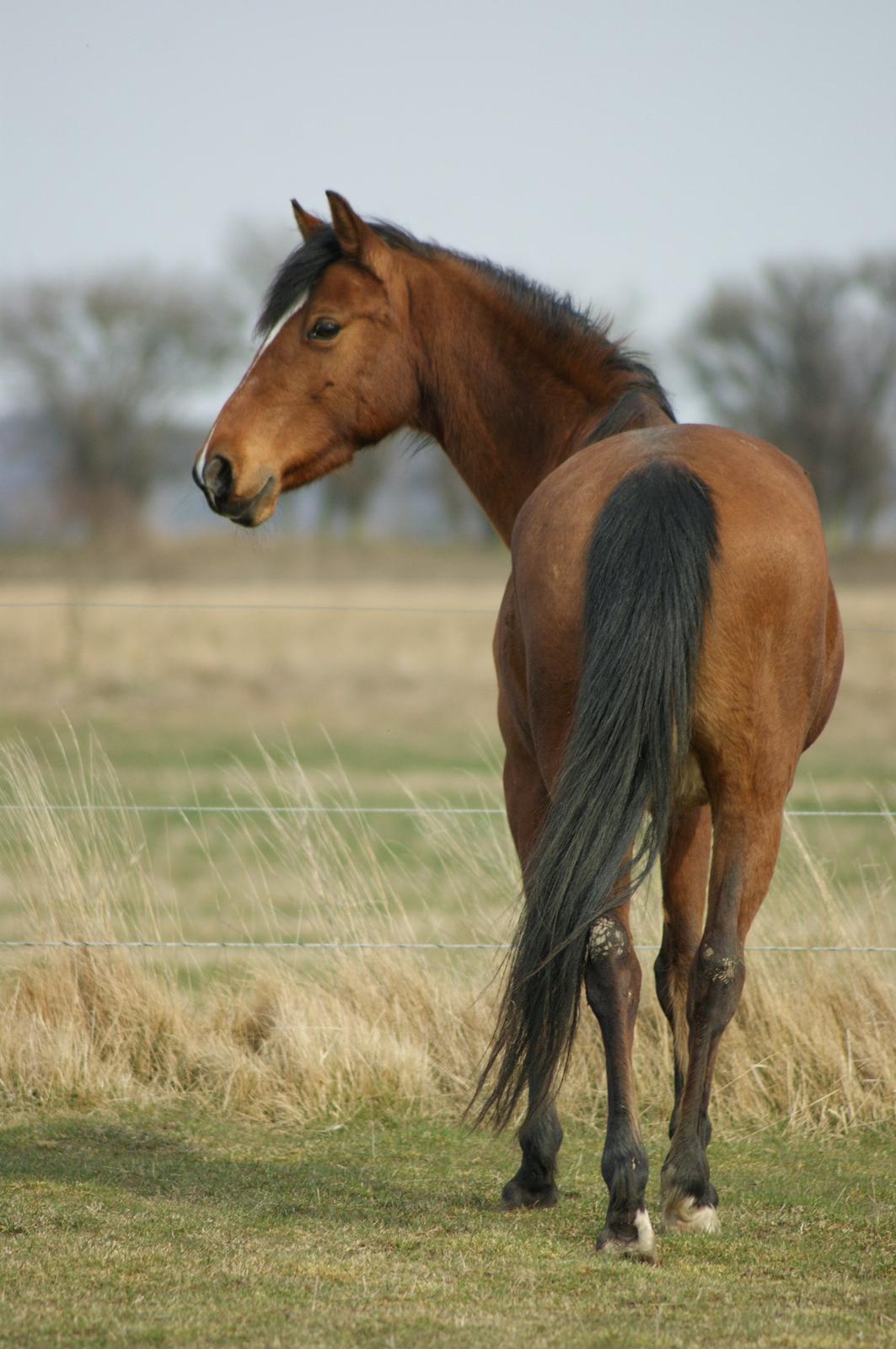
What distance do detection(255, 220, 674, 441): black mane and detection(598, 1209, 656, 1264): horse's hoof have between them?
2.06 m

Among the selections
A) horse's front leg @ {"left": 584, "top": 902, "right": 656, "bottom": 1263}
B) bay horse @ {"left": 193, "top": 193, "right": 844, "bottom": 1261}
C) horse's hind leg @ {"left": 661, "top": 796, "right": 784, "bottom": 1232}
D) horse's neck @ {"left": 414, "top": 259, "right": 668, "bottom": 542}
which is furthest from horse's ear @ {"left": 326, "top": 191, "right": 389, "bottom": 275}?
horse's front leg @ {"left": 584, "top": 902, "right": 656, "bottom": 1263}

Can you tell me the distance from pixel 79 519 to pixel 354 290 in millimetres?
28342

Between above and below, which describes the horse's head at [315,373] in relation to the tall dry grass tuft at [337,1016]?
above

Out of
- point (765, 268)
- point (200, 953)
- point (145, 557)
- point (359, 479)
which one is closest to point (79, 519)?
point (145, 557)

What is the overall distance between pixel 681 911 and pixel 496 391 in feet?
5.18

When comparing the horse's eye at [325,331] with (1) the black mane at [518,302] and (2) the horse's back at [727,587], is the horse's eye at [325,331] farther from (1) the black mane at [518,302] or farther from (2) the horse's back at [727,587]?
(2) the horse's back at [727,587]

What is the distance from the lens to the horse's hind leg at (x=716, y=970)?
9.65 feet

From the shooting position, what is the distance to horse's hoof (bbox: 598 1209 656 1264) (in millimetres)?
2887

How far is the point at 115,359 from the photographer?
37.8 meters

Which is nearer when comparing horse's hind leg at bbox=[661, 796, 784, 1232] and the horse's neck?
horse's hind leg at bbox=[661, 796, 784, 1232]

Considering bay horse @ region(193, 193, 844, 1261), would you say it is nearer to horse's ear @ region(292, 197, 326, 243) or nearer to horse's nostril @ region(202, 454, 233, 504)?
horse's nostril @ region(202, 454, 233, 504)

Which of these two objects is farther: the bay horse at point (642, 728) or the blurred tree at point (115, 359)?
the blurred tree at point (115, 359)

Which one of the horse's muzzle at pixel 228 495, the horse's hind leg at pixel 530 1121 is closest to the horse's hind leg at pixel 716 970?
the horse's hind leg at pixel 530 1121

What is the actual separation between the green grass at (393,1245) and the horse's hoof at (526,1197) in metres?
0.04
